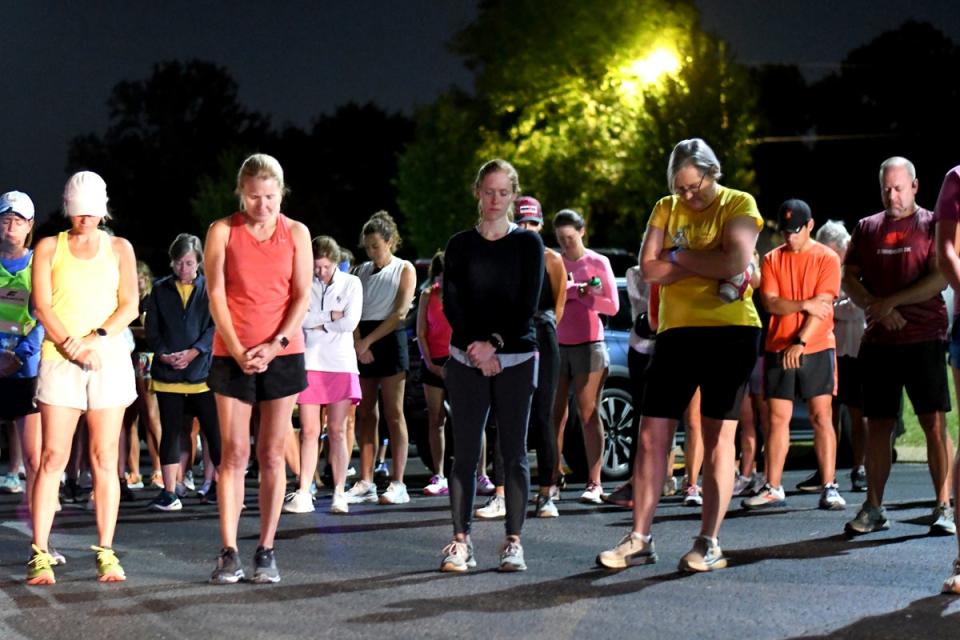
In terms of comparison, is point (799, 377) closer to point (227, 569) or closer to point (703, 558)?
point (703, 558)

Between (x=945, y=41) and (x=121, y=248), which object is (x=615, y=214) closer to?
(x=945, y=41)

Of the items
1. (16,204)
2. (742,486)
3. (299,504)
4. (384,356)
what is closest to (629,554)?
(299,504)

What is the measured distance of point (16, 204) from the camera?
8.89m

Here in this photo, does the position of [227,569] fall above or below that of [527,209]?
below

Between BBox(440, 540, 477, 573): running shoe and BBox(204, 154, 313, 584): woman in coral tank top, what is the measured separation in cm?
88

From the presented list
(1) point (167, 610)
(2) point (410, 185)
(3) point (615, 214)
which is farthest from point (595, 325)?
(2) point (410, 185)

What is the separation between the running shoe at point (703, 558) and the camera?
7.93 m

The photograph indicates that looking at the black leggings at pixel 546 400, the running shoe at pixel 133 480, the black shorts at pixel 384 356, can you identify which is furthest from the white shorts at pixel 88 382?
the running shoe at pixel 133 480

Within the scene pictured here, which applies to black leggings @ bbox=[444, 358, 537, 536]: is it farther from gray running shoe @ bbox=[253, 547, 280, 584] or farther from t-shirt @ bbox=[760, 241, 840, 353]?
t-shirt @ bbox=[760, 241, 840, 353]

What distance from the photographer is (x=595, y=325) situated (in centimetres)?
1174

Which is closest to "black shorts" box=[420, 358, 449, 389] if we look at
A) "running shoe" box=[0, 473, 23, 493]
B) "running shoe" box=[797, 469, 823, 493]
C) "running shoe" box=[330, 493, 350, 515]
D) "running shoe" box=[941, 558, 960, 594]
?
"running shoe" box=[330, 493, 350, 515]

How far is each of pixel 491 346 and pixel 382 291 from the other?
439cm

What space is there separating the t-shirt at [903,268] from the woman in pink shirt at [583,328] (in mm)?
2538

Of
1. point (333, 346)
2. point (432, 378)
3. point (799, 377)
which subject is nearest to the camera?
point (799, 377)
